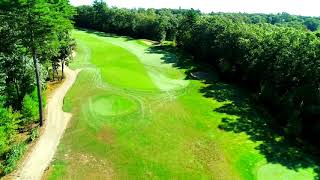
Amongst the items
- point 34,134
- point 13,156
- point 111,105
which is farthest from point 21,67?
point 111,105

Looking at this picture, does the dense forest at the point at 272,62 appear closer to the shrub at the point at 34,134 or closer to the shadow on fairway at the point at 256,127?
the shadow on fairway at the point at 256,127

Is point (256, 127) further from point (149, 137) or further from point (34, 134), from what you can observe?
point (34, 134)

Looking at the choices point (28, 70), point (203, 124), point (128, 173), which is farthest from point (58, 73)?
point (128, 173)

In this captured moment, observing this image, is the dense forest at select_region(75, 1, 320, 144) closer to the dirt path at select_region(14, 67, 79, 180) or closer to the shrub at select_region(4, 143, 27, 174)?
the dirt path at select_region(14, 67, 79, 180)

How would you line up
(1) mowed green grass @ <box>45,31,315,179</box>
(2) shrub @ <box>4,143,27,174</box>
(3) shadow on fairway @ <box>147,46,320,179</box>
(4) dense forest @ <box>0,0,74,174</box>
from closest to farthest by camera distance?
1. (2) shrub @ <box>4,143,27,174</box>
2. (1) mowed green grass @ <box>45,31,315,179</box>
3. (4) dense forest @ <box>0,0,74,174</box>
4. (3) shadow on fairway @ <box>147,46,320,179</box>

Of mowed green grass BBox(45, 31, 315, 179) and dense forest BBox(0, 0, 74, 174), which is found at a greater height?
dense forest BBox(0, 0, 74, 174)

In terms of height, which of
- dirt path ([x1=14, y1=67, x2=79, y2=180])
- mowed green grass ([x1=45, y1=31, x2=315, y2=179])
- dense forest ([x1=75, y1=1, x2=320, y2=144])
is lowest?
dirt path ([x1=14, y1=67, x2=79, y2=180])

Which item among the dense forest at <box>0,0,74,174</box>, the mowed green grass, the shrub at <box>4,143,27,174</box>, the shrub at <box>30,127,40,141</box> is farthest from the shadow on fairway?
the shrub at <box>4,143,27,174</box>

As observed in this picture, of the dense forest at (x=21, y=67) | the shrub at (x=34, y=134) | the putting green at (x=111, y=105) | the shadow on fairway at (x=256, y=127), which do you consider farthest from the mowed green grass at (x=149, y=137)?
the dense forest at (x=21, y=67)
